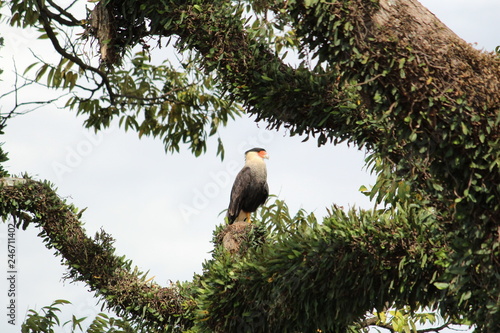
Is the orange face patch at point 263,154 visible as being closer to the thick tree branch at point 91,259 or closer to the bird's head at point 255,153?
the bird's head at point 255,153

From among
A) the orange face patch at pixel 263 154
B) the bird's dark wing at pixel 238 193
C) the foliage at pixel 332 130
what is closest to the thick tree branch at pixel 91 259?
the foliage at pixel 332 130

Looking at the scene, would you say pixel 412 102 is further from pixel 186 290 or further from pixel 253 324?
pixel 186 290

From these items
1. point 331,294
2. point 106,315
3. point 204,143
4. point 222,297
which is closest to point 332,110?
point 331,294

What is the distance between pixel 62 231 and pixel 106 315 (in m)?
1.26

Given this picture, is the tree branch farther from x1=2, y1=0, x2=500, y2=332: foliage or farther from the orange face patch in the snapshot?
the orange face patch

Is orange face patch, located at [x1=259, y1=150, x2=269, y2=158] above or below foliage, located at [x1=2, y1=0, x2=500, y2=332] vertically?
above

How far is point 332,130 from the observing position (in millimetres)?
6449

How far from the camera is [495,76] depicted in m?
4.50

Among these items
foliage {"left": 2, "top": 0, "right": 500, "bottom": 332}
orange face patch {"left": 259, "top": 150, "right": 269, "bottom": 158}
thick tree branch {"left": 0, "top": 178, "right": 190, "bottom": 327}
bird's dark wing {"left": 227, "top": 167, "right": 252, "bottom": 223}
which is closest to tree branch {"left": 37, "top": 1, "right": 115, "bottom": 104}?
foliage {"left": 2, "top": 0, "right": 500, "bottom": 332}

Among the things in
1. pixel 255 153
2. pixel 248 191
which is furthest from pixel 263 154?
pixel 248 191

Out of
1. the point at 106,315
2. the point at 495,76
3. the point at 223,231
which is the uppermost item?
the point at 495,76

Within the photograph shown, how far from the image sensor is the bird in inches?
436

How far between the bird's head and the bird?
178 millimetres

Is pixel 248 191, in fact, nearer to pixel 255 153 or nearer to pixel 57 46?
pixel 255 153
